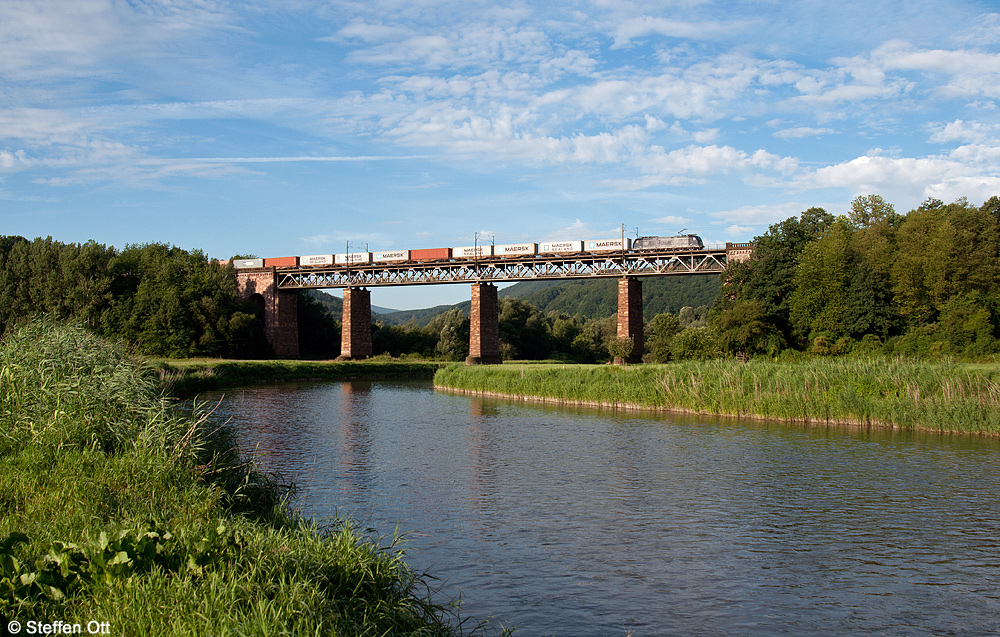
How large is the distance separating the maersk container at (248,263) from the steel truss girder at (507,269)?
9.24 feet

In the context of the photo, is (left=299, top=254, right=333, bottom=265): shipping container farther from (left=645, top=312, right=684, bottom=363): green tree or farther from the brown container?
(left=645, top=312, right=684, bottom=363): green tree

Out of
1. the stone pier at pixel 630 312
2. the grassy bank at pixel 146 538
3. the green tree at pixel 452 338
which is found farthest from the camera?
the green tree at pixel 452 338

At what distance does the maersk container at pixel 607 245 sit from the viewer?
58.2m

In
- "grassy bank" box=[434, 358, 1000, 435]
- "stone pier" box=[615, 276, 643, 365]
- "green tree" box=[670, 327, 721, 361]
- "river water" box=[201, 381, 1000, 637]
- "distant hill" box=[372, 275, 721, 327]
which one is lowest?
"river water" box=[201, 381, 1000, 637]

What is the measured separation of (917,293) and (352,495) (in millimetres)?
40712

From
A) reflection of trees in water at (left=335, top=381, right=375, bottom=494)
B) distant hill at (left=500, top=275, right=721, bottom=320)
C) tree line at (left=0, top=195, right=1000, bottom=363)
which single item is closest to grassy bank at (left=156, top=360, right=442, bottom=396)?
tree line at (left=0, top=195, right=1000, bottom=363)

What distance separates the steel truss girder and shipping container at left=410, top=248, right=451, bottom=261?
537mm

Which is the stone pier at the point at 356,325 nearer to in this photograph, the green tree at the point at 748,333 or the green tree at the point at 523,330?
the green tree at the point at 523,330

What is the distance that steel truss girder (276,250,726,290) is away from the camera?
185ft

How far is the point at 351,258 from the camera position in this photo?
2862 inches

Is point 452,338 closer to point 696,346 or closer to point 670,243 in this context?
point 670,243

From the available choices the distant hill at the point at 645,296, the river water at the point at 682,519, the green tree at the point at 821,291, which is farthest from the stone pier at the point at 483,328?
the distant hill at the point at 645,296

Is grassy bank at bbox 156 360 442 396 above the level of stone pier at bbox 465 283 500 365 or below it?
below

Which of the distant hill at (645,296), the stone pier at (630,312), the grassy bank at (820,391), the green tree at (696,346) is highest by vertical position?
the distant hill at (645,296)
